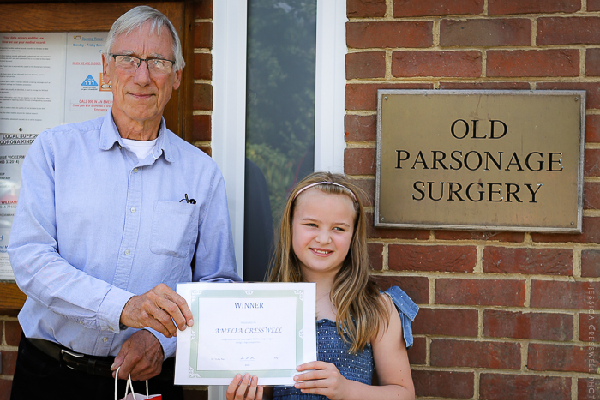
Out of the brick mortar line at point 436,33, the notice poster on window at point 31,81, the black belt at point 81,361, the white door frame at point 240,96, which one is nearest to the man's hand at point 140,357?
the black belt at point 81,361

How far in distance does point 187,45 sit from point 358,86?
0.72 meters

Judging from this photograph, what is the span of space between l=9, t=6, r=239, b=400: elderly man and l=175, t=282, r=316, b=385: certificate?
0.11 meters

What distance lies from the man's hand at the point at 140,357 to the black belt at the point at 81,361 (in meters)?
0.12

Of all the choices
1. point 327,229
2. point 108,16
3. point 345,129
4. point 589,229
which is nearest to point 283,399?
point 327,229

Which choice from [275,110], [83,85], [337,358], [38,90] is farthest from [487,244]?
[38,90]

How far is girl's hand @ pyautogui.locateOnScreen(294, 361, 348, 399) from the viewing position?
145 cm

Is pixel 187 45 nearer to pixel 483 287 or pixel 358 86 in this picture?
pixel 358 86

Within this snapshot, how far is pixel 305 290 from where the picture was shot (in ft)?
4.89

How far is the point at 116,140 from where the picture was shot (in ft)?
5.62

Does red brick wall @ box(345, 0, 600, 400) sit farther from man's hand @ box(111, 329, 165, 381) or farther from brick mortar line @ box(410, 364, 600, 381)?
man's hand @ box(111, 329, 165, 381)

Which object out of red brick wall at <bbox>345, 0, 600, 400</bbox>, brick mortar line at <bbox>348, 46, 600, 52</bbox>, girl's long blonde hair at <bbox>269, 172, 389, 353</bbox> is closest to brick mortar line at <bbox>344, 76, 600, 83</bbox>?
red brick wall at <bbox>345, 0, 600, 400</bbox>

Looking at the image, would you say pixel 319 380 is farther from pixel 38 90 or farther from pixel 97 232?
pixel 38 90

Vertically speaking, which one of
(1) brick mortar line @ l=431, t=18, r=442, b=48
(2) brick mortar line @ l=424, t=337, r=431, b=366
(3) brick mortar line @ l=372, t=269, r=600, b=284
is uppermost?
(1) brick mortar line @ l=431, t=18, r=442, b=48

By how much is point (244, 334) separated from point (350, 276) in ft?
1.58
